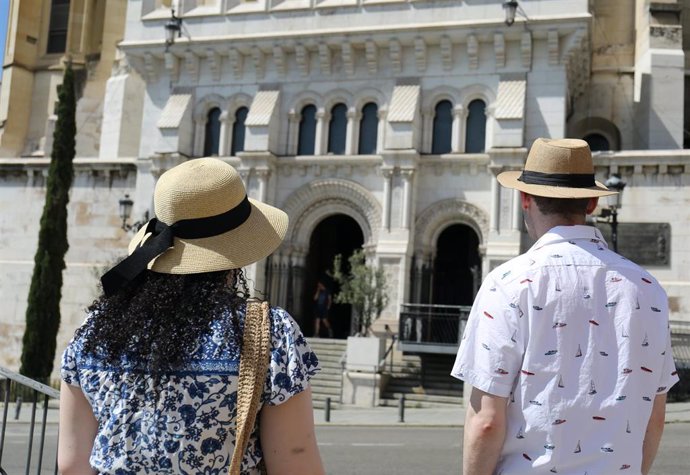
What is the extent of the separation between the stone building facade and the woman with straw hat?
19340 millimetres

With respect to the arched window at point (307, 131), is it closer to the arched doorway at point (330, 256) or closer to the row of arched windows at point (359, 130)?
the row of arched windows at point (359, 130)

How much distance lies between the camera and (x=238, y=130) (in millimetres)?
26688

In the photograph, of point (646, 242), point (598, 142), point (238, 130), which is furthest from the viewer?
point (598, 142)

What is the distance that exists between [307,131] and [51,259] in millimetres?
8507

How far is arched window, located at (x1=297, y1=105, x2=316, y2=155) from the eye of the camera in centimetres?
2591

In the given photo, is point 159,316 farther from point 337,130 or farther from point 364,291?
point 337,130

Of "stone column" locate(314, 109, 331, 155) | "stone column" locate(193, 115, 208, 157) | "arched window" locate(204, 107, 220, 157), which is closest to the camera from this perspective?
"stone column" locate(314, 109, 331, 155)

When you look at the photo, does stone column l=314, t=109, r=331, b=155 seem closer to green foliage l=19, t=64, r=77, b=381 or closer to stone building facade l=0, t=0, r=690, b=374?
stone building facade l=0, t=0, r=690, b=374

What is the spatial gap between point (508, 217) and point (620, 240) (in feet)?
10.1

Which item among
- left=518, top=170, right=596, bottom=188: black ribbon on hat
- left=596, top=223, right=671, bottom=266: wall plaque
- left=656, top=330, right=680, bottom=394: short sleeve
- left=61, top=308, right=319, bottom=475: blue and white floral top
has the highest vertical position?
left=596, top=223, right=671, bottom=266: wall plaque

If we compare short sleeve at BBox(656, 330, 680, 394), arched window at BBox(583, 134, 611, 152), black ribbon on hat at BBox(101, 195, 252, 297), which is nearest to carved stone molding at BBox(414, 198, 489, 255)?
arched window at BBox(583, 134, 611, 152)

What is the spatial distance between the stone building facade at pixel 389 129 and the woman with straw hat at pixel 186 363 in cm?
1934

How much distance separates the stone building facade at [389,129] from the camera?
23.5 m

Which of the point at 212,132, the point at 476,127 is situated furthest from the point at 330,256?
the point at 476,127
